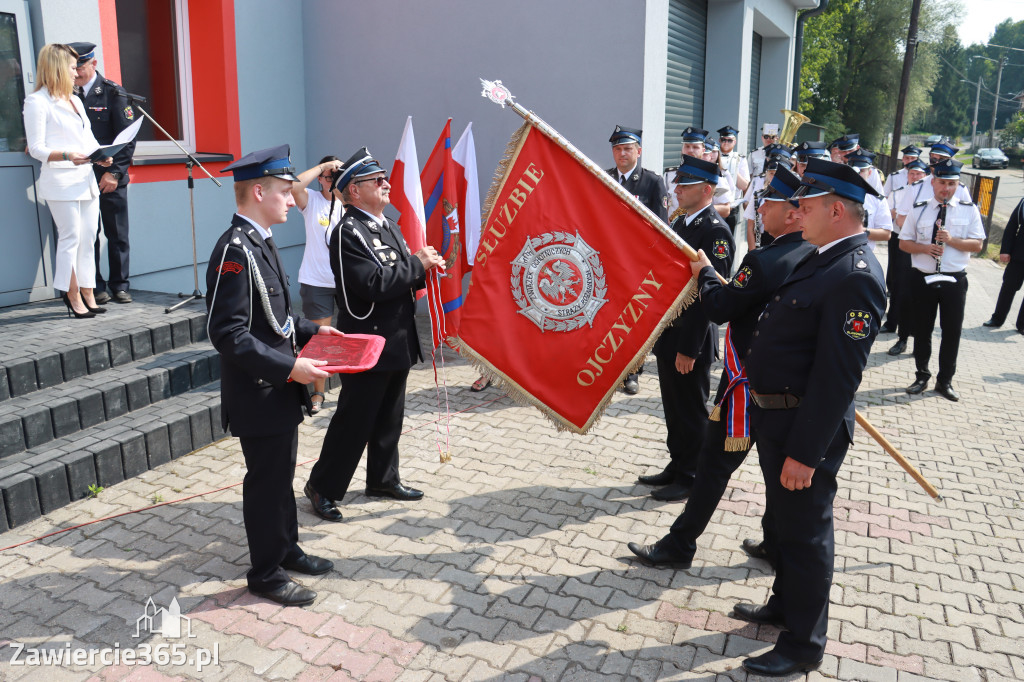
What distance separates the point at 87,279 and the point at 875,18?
4596 cm

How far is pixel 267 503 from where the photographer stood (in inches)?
155

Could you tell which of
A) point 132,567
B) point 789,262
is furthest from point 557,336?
point 132,567

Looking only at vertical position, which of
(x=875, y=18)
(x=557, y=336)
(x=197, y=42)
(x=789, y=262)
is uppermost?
(x=875, y=18)

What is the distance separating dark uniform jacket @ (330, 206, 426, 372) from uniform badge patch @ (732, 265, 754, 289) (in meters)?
1.81

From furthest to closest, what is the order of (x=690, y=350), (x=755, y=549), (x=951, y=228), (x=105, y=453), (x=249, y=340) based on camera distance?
(x=951, y=228), (x=105, y=453), (x=690, y=350), (x=755, y=549), (x=249, y=340)

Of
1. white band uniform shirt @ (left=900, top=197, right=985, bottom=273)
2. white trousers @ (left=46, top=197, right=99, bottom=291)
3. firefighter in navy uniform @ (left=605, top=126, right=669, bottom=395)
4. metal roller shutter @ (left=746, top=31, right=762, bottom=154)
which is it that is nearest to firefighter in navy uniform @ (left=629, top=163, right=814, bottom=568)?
firefighter in navy uniform @ (left=605, top=126, right=669, bottom=395)

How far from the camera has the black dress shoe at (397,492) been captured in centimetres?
520

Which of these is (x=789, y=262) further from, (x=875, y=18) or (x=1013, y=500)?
(x=875, y=18)

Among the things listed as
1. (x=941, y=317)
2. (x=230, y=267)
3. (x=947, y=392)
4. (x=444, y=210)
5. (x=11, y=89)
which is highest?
(x=11, y=89)

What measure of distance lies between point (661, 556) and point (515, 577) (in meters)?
0.81

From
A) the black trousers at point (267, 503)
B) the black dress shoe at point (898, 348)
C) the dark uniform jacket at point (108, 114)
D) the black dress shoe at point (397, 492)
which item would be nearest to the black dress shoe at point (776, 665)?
the black trousers at point (267, 503)

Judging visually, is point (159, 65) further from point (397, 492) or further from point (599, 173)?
point (599, 173)

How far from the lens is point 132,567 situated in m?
4.26

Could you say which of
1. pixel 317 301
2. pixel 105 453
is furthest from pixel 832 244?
pixel 105 453
